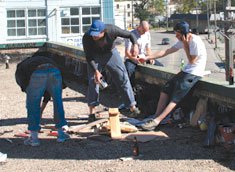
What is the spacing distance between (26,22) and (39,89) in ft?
115

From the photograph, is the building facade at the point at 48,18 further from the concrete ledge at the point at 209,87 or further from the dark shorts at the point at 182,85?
the dark shorts at the point at 182,85

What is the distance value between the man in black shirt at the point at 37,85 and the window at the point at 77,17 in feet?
115

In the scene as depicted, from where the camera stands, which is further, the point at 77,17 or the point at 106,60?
the point at 77,17

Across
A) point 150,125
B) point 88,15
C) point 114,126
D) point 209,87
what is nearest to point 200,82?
point 209,87

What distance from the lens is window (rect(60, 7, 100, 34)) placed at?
42294 millimetres

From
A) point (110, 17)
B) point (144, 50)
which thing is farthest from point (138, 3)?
point (144, 50)

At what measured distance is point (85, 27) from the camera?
4259 cm

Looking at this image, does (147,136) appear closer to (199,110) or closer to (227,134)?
(199,110)

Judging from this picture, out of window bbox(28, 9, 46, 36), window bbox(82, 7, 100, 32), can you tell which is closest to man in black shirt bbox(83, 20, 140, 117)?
window bbox(82, 7, 100, 32)

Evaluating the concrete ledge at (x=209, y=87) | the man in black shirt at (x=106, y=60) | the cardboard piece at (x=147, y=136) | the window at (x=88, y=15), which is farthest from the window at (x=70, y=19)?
the cardboard piece at (x=147, y=136)

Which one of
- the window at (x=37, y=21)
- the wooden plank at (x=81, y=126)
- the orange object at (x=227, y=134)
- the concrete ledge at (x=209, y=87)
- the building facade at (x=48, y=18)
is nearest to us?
the orange object at (x=227, y=134)

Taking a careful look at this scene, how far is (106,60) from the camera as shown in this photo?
863 centimetres

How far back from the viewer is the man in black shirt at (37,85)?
23.8 ft

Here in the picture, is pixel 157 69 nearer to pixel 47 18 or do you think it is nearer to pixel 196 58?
pixel 196 58
